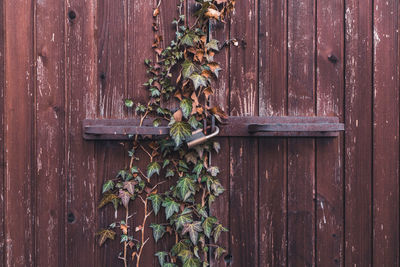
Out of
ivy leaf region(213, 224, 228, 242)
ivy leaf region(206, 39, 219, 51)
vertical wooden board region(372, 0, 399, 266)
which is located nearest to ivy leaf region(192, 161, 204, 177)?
ivy leaf region(213, 224, 228, 242)

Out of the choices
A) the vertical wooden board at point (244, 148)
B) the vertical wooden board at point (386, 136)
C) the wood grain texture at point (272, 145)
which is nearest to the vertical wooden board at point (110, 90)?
the vertical wooden board at point (244, 148)

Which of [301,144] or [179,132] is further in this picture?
[301,144]

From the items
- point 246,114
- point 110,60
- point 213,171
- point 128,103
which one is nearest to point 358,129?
point 246,114

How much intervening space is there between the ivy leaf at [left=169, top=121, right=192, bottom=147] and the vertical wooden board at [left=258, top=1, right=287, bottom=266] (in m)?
0.31

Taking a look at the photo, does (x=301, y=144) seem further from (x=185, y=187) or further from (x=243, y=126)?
(x=185, y=187)

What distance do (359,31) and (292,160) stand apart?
600 mm

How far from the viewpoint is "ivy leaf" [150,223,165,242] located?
1065 millimetres

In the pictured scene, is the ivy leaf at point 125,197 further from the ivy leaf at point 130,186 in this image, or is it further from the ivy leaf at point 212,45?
the ivy leaf at point 212,45

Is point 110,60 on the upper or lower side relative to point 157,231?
upper

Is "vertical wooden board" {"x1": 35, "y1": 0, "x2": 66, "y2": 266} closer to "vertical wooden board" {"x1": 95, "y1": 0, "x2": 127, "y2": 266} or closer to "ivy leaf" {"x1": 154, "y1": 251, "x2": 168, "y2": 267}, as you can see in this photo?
"vertical wooden board" {"x1": 95, "y1": 0, "x2": 127, "y2": 266}

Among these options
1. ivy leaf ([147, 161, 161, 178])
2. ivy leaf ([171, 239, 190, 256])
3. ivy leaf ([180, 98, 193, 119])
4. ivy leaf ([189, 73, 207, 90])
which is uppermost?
ivy leaf ([189, 73, 207, 90])

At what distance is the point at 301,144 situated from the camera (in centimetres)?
111

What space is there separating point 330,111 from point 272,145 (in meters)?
0.28

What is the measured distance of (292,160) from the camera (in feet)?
3.65
